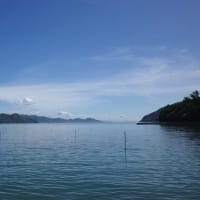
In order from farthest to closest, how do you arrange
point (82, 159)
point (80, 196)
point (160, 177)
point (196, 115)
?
point (196, 115) < point (82, 159) < point (160, 177) < point (80, 196)

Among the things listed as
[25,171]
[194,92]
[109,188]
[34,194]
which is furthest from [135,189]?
[194,92]

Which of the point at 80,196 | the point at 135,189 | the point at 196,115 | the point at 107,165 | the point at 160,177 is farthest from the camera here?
the point at 196,115

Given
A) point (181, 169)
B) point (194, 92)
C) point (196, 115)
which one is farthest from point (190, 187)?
point (194, 92)

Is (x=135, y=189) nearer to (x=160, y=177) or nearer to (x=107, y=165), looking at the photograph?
(x=160, y=177)

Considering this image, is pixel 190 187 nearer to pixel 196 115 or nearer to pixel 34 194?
pixel 34 194

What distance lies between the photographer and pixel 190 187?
76.6ft

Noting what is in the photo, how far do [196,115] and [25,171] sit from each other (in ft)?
546

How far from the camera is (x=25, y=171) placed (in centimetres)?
3123

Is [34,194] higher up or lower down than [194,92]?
lower down

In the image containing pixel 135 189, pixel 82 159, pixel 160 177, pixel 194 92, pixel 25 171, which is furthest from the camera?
pixel 194 92

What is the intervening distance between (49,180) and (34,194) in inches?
183

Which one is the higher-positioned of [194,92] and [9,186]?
[194,92]

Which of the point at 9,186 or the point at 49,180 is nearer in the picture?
the point at 9,186

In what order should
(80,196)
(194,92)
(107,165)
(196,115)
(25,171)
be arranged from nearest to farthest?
(80,196) → (25,171) → (107,165) → (196,115) → (194,92)
